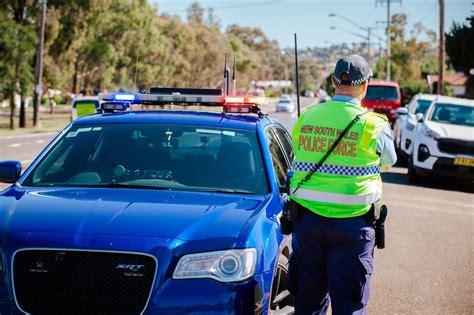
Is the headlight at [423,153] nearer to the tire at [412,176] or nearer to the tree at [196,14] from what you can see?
the tire at [412,176]

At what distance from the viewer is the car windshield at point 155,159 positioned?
5629 millimetres

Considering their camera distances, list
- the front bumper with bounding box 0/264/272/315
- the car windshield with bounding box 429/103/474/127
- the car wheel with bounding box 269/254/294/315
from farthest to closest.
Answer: the car windshield with bounding box 429/103/474/127 < the car wheel with bounding box 269/254/294/315 < the front bumper with bounding box 0/264/272/315

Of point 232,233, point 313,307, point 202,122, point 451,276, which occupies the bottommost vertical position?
point 451,276

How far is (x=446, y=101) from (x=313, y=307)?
14196 mm

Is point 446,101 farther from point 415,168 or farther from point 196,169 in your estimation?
point 196,169

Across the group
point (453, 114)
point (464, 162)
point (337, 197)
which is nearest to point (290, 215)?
point (337, 197)

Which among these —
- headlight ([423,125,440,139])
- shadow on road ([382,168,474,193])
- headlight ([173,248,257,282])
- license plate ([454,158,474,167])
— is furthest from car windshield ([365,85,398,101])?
headlight ([173,248,257,282])

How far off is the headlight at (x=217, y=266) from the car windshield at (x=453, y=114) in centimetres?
1368

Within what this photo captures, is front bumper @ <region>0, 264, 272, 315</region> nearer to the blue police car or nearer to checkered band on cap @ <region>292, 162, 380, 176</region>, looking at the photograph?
the blue police car

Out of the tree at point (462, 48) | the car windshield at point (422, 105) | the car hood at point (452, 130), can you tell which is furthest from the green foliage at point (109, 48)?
the tree at point (462, 48)

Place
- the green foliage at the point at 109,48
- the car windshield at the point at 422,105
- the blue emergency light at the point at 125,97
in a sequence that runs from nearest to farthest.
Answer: the blue emergency light at the point at 125,97 < the car windshield at the point at 422,105 < the green foliage at the point at 109,48

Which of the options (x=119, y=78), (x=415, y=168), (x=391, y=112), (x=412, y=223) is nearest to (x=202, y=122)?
(x=412, y=223)

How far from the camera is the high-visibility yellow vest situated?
4543mm

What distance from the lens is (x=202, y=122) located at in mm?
6113
